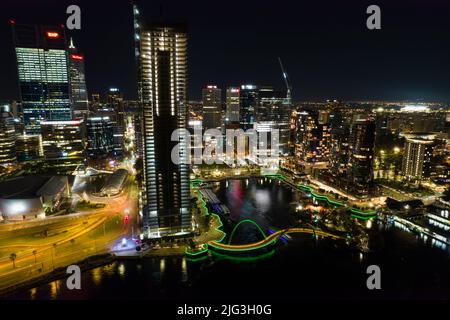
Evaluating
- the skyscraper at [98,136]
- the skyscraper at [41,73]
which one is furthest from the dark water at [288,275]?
the skyscraper at [41,73]

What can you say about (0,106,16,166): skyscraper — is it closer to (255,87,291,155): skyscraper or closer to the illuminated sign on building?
the illuminated sign on building

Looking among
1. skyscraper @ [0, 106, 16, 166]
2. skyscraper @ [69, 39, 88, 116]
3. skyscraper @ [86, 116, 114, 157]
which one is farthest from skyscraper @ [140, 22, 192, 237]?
skyscraper @ [69, 39, 88, 116]

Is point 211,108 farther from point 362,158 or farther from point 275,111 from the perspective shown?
point 362,158

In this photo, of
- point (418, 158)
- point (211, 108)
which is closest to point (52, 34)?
point (211, 108)

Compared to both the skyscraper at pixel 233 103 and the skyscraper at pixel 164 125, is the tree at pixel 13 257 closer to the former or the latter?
the skyscraper at pixel 164 125

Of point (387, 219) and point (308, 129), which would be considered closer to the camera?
point (387, 219)

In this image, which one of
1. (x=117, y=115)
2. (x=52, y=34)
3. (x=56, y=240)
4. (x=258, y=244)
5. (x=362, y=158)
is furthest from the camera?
(x=117, y=115)
